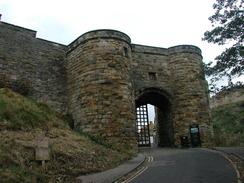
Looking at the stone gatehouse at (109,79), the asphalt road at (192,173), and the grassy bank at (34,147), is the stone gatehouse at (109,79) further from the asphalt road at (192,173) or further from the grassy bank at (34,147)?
the asphalt road at (192,173)

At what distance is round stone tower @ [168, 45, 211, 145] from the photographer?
869 inches

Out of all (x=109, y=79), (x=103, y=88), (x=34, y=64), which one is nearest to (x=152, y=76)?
(x=109, y=79)

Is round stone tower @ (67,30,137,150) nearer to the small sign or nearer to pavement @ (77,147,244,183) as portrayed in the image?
pavement @ (77,147,244,183)

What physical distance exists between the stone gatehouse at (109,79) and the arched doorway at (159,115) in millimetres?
74

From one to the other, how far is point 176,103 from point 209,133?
308 cm

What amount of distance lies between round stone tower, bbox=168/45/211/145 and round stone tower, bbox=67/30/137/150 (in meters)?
4.70

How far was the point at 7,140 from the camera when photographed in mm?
10922

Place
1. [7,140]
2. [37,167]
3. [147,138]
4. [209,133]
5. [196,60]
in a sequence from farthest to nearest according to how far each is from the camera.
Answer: [147,138] → [196,60] → [209,133] → [7,140] → [37,167]

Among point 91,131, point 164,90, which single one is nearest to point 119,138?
point 91,131

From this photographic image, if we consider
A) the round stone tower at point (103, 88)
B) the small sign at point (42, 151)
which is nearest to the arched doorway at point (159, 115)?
the round stone tower at point (103, 88)

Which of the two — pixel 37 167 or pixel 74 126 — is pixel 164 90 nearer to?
pixel 74 126

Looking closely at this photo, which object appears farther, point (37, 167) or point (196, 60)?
point (196, 60)

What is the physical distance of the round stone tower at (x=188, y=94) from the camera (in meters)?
22.1

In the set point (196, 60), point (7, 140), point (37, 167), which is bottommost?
point (37, 167)
